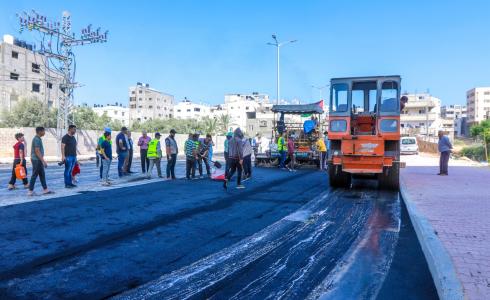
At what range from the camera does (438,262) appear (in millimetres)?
4434

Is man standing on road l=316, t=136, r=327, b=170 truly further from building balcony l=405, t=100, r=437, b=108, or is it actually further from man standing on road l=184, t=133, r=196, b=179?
building balcony l=405, t=100, r=437, b=108

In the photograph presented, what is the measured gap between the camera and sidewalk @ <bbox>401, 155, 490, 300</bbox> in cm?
385

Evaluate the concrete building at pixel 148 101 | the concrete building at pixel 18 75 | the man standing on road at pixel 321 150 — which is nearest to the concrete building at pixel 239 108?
the concrete building at pixel 148 101

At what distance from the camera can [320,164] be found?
60.1 ft

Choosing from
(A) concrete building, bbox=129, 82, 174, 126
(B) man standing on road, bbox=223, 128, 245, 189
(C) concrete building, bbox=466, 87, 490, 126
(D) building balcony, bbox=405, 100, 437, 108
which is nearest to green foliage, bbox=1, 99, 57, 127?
(B) man standing on road, bbox=223, 128, 245, 189

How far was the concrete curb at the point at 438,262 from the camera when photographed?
3.68 m

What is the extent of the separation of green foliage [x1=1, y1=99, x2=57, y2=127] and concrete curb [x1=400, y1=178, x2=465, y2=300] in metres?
38.7

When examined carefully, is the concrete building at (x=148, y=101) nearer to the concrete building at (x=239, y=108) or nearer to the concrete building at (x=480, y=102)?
the concrete building at (x=239, y=108)

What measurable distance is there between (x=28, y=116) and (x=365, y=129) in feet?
120

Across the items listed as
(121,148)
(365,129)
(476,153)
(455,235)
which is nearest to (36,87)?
(121,148)

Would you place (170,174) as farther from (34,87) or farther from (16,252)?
(34,87)

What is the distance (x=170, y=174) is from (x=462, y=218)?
32.0 feet

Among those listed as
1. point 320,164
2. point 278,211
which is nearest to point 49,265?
point 278,211

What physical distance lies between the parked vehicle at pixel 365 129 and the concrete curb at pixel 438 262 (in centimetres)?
346
